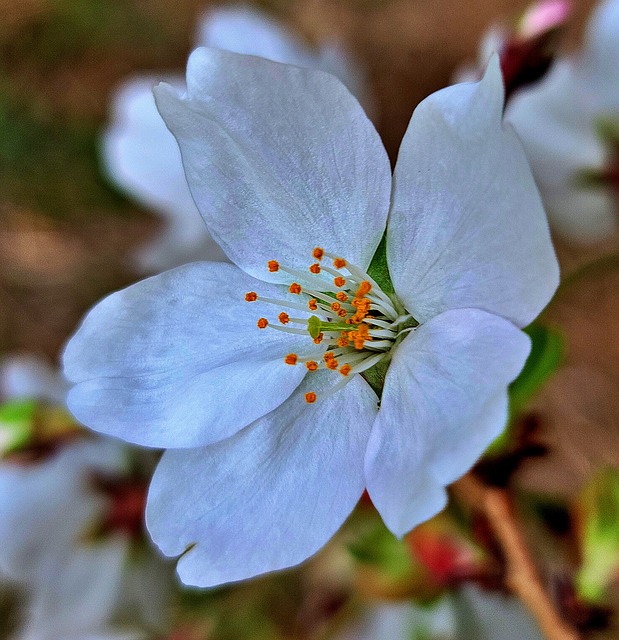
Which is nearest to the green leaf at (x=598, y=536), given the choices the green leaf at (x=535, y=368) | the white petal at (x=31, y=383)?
the green leaf at (x=535, y=368)

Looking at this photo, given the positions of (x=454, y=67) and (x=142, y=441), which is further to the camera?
(x=454, y=67)

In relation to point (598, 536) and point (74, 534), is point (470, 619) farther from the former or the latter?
point (74, 534)

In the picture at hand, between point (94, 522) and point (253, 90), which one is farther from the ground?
point (253, 90)

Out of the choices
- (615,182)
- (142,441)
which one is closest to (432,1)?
(615,182)

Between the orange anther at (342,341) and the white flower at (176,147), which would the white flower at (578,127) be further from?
the orange anther at (342,341)

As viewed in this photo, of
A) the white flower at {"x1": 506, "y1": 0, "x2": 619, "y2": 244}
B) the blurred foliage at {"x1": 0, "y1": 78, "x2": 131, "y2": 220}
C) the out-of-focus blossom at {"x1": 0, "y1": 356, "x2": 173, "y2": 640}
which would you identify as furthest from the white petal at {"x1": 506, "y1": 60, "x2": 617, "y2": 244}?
the blurred foliage at {"x1": 0, "y1": 78, "x2": 131, "y2": 220}

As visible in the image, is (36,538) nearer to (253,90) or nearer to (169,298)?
(169,298)
